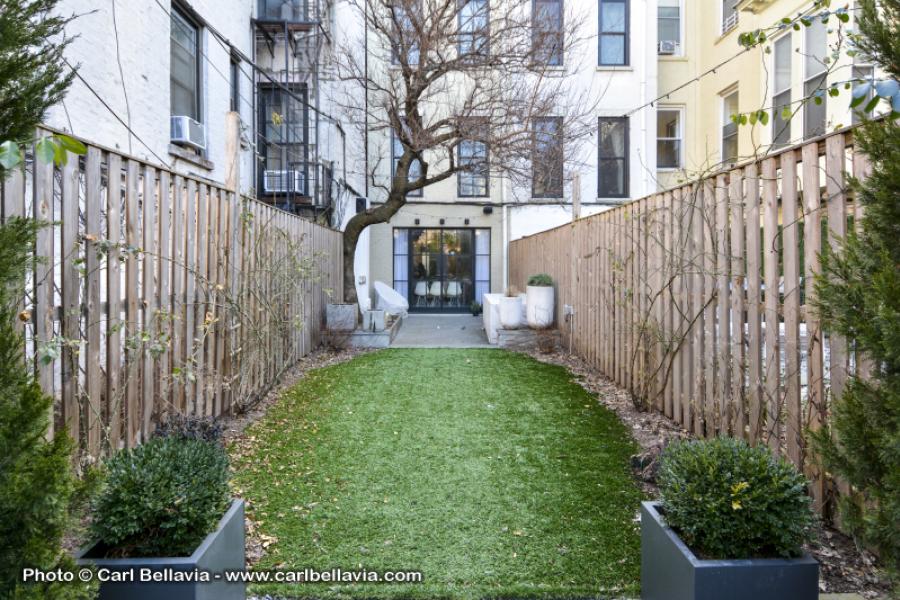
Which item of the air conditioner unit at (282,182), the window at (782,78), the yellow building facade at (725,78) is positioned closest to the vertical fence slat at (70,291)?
the air conditioner unit at (282,182)

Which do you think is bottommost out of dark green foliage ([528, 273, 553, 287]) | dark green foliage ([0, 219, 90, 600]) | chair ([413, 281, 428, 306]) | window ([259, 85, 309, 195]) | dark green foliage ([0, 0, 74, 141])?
dark green foliage ([0, 219, 90, 600])

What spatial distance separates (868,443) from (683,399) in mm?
2786

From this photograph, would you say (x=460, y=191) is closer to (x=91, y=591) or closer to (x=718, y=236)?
(x=718, y=236)

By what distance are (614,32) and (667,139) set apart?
2899 mm

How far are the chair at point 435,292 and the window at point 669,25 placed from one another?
8032mm

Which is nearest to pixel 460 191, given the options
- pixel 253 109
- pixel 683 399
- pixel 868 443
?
pixel 253 109

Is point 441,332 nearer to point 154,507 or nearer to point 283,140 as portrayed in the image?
point 283,140

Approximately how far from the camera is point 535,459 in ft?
12.9

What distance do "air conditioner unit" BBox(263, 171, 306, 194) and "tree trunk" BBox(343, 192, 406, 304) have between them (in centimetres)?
106

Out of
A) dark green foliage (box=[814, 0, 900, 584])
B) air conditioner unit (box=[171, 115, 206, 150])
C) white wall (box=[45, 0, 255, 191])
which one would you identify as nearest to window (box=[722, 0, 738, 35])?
white wall (box=[45, 0, 255, 191])

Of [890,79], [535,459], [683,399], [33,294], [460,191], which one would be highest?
[460,191]

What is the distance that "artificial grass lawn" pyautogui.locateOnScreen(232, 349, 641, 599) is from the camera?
2.54 metres

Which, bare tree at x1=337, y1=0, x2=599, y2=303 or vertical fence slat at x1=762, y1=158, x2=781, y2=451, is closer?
vertical fence slat at x1=762, y1=158, x2=781, y2=451

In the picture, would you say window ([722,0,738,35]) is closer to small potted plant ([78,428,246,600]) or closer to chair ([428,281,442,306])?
chair ([428,281,442,306])
